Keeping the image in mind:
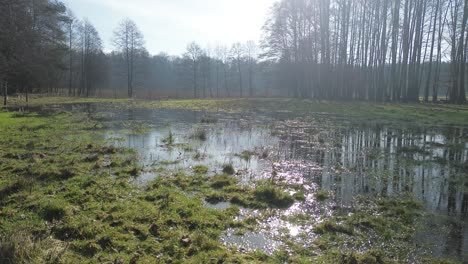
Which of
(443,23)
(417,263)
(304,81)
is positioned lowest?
(417,263)

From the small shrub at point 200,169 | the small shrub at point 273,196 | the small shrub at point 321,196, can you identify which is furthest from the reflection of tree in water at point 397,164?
the small shrub at point 200,169

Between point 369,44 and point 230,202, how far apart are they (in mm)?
38539

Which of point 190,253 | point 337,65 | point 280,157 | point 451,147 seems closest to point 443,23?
point 337,65

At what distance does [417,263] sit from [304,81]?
3979cm

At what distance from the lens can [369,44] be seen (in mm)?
39062

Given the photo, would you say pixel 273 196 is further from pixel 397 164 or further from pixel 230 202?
pixel 397 164

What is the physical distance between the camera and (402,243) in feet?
15.4

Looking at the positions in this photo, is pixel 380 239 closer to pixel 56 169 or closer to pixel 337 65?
pixel 56 169

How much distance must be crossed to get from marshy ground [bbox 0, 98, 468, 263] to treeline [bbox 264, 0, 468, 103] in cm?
2499

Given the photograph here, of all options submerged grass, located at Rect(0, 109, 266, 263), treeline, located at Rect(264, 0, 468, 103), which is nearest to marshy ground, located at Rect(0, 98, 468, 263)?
submerged grass, located at Rect(0, 109, 266, 263)

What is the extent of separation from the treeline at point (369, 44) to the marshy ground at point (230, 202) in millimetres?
24993

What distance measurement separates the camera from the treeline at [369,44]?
33.8 metres

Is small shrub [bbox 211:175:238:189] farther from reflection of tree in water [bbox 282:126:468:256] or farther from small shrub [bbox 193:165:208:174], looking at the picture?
reflection of tree in water [bbox 282:126:468:256]

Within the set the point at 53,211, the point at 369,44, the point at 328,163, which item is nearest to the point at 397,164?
the point at 328,163
